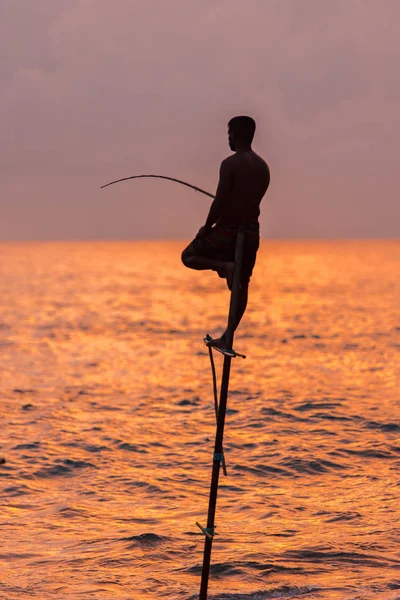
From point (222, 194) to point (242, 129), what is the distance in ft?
2.37

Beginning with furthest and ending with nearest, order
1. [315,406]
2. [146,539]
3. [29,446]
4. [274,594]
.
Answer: [315,406]
[29,446]
[146,539]
[274,594]

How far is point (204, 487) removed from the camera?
61.8 feet

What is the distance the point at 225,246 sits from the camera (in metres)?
9.01

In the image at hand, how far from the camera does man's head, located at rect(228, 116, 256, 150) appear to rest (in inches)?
350

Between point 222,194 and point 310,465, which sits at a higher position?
point 222,194

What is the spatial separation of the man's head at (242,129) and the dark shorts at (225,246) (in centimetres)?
92

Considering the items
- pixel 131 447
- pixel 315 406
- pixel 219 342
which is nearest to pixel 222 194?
pixel 219 342

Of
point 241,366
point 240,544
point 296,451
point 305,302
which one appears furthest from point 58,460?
point 305,302

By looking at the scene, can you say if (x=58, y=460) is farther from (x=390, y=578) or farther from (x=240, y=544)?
(x=390, y=578)

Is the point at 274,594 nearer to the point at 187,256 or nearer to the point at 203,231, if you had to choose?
the point at 187,256

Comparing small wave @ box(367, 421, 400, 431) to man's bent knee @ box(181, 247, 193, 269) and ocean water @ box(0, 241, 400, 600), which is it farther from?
man's bent knee @ box(181, 247, 193, 269)

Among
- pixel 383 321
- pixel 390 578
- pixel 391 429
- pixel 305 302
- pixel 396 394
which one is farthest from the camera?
pixel 305 302

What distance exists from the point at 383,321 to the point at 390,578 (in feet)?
204

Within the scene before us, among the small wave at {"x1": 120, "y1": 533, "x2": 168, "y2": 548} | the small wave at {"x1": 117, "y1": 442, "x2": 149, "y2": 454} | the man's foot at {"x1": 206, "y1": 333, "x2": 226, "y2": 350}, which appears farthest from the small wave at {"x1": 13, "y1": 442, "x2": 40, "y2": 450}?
the man's foot at {"x1": 206, "y1": 333, "x2": 226, "y2": 350}
